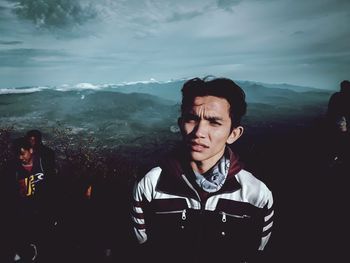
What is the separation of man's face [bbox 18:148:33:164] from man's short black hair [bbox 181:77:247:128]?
384cm

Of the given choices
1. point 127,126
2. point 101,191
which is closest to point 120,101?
point 127,126

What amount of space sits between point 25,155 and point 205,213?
13.3 ft

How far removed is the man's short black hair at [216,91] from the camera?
2279 mm

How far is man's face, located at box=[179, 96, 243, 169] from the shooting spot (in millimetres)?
2211

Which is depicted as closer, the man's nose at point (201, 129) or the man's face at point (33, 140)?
the man's nose at point (201, 129)

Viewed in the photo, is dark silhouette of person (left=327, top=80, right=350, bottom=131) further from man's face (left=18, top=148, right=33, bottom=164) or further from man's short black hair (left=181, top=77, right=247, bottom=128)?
man's face (left=18, top=148, right=33, bottom=164)

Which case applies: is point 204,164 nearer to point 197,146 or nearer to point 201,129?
point 197,146

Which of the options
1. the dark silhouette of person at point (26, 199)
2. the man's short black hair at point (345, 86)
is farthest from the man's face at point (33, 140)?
the man's short black hair at point (345, 86)

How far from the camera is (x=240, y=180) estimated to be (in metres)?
2.34

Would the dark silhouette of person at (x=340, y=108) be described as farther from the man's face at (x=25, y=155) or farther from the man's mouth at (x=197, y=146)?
the man's face at (x=25, y=155)

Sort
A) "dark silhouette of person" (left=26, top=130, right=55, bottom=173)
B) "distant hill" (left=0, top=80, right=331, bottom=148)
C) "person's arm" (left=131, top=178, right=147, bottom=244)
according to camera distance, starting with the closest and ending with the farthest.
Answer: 1. "person's arm" (left=131, top=178, right=147, bottom=244)
2. "dark silhouette of person" (left=26, top=130, right=55, bottom=173)
3. "distant hill" (left=0, top=80, right=331, bottom=148)

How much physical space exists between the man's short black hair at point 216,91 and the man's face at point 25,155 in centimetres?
384

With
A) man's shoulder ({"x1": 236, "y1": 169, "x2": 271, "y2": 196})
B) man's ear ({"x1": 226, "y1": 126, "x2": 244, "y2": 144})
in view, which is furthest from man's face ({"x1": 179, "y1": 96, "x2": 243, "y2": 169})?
man's shoulder ({"x1": 236, "y1": 169, "x2": 271, "y2": 196})

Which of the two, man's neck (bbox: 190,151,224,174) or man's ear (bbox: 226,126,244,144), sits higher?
man's ear (bbox: 226,126,244,144)
